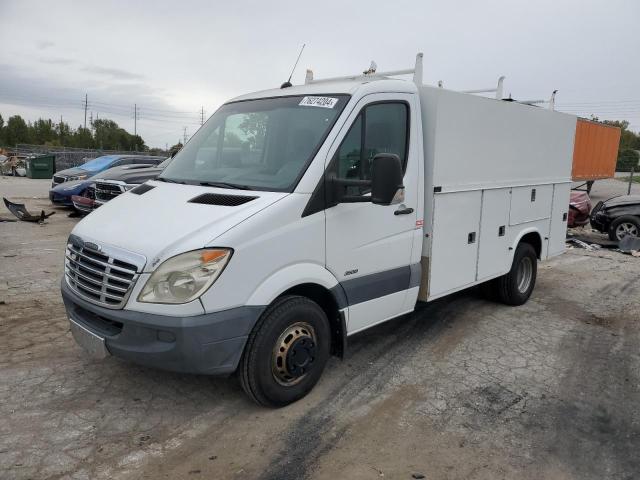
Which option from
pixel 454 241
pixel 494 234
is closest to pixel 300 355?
pixel 454 241

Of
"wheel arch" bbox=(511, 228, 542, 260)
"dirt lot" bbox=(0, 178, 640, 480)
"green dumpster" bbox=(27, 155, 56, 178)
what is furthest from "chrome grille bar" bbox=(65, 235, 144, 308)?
"green dumpster" bbox=(27, 155, 56, 178)

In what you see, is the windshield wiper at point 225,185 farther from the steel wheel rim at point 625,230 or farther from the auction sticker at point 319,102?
the steel wheel rim at point 625,230

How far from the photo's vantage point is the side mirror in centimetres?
346

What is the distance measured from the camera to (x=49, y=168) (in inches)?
1062

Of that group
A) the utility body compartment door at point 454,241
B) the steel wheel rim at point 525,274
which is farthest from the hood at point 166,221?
the steel wheel rim at point 525,274

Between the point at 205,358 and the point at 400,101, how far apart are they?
259 centimetres

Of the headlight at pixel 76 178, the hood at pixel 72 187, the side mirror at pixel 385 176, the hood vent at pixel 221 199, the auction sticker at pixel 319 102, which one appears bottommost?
the hood at pixel 72 187

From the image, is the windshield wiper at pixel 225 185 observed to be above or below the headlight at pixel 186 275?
above

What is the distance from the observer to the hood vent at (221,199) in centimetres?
348

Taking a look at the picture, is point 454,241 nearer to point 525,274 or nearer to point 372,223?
point 372,223

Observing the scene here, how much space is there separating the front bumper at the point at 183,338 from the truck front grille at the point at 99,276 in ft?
0.31

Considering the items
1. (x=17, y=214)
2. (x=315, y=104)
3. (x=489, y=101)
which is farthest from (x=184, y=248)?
(x=17, y=214)

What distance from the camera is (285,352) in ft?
11.8

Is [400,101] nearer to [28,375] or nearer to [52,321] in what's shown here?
[28,375]
